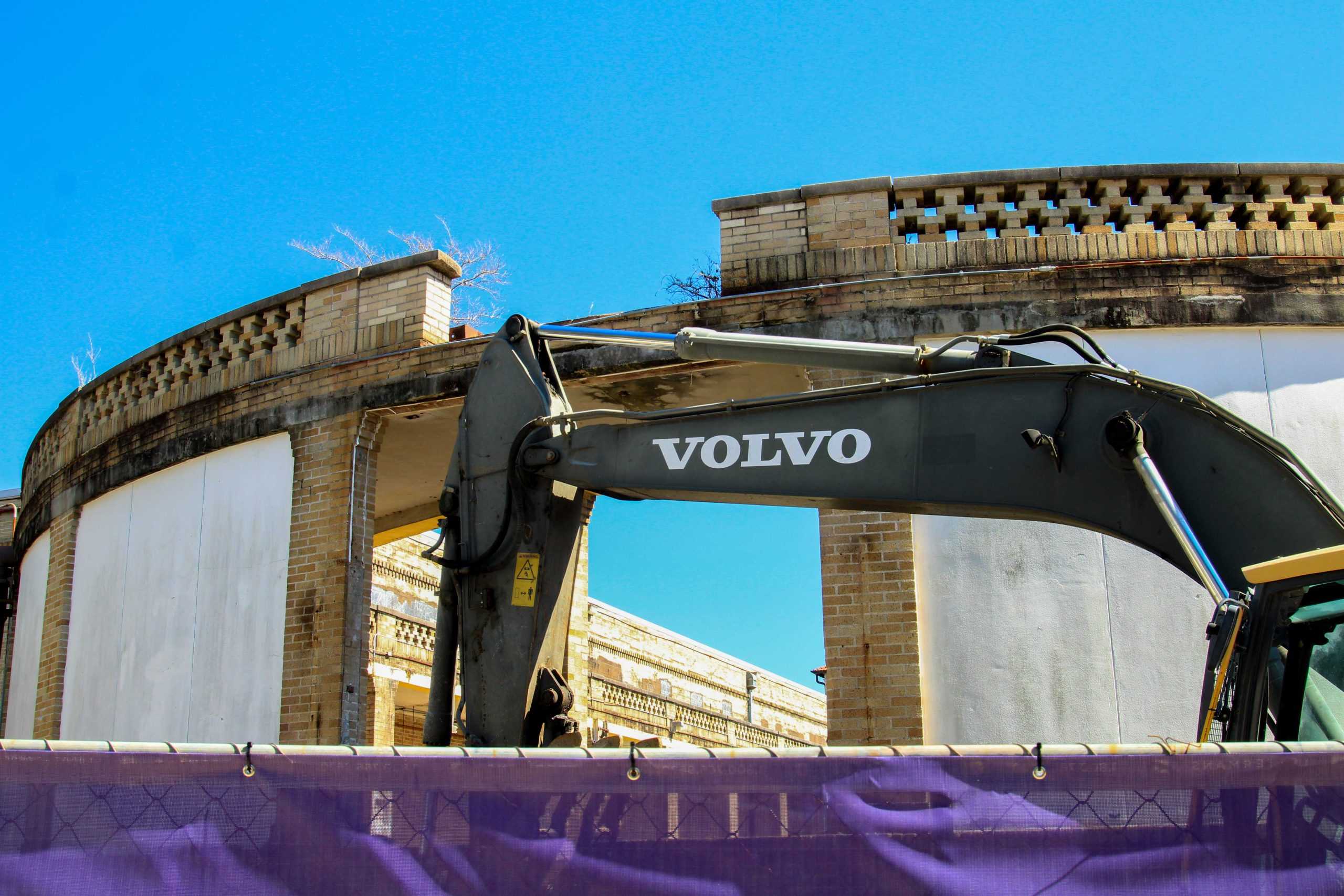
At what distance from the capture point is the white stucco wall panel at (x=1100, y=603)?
8984mm

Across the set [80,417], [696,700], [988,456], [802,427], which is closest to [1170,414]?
[988,456]

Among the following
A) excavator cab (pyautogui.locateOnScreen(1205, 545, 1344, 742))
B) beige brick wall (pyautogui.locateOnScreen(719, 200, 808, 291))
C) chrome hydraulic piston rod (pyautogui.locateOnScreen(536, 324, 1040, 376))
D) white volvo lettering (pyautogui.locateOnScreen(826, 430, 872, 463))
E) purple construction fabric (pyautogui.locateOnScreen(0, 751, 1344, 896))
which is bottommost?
purple construction fabric (pyautogui.locateOnScreen(0, 751, 1344, 896))

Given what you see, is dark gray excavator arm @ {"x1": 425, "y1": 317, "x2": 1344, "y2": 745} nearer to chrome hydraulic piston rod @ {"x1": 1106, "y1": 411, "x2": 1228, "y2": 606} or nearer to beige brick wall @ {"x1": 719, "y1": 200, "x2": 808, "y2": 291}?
chrome hydraulic piston rod @ {"x1": 1106, "y1": 411, "x2": 1228, "y2": 606}

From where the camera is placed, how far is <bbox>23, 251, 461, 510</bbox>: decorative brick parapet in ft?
37.6

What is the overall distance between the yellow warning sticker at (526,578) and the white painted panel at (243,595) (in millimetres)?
4921

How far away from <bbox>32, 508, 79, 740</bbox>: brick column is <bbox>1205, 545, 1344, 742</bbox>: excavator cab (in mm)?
11057

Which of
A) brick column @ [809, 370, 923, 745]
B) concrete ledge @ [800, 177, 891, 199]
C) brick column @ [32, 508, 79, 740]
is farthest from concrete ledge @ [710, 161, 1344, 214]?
brick column @ [32, 508, 79, 740]

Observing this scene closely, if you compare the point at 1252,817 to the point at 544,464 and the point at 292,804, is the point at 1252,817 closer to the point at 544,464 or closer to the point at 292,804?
the point at 292,804

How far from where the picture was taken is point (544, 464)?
6715mm

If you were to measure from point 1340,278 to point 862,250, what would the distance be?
3454 millimetres

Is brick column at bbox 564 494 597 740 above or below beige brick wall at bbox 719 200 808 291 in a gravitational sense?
below

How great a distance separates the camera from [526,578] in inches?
262

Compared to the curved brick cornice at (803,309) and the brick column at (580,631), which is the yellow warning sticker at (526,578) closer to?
the curved brick cornice at (803,309)

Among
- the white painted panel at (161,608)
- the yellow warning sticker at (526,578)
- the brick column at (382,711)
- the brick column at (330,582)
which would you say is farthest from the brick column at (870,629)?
the brick column at (382,711)
